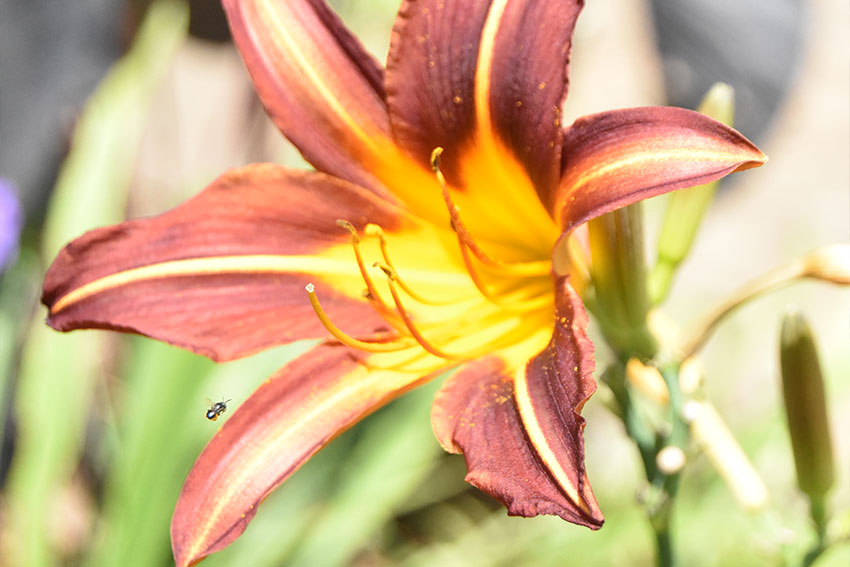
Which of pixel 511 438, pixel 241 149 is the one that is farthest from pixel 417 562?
pixel 241 149

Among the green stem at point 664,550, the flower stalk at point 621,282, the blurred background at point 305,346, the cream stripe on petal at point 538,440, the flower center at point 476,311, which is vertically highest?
the flower stalk at point 621,282

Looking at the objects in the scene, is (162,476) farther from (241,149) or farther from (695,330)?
(241,149)

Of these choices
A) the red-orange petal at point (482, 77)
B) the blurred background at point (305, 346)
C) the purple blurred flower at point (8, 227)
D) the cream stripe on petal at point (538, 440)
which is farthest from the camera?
the purple blurred flower at point (8, 227)

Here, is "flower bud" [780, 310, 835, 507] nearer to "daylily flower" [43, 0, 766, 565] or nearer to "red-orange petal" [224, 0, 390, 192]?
"daylily flower" [43, 0, 766, 565]

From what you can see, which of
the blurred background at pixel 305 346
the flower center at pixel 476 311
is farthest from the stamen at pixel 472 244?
the blurred background at pixel 305 346

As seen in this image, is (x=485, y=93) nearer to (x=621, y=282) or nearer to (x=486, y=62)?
(x=486, y=62)

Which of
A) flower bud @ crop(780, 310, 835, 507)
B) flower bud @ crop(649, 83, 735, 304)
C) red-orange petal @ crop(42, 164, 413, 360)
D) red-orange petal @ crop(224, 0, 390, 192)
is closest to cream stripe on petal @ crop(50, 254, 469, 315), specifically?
red-orange petal @ crop(42, 164, 413, 360)

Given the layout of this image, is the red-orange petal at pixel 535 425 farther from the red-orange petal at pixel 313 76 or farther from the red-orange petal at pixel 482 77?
the red-orange petal at pixel 313 76
